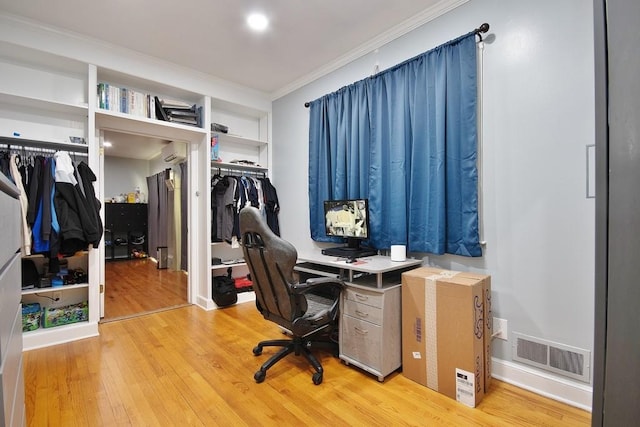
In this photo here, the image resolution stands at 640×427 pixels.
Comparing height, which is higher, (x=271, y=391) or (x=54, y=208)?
(x=54, y=208)

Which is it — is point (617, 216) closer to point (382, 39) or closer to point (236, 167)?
point (382, 39)

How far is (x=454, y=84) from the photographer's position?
212 centimetres

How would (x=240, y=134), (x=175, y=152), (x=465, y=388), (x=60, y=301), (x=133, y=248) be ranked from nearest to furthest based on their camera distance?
(x=465, y=388)
(x=60, y=301)
(x=240, y=134)
(x=175, y=152)
(x=133, y=248)

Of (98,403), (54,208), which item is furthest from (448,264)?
(54,208)

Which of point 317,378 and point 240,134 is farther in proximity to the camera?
point 240,134

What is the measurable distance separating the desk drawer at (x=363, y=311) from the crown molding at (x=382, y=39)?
7.26 ft

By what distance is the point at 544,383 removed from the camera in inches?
69.6

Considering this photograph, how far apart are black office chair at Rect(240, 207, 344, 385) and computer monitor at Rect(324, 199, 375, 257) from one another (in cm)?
53

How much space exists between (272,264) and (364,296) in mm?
668

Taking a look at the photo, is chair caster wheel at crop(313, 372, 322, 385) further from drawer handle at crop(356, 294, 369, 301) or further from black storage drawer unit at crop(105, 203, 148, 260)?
black storage drawer unit at crop(105, 203, 148, 260)

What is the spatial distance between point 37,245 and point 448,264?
3.19 m

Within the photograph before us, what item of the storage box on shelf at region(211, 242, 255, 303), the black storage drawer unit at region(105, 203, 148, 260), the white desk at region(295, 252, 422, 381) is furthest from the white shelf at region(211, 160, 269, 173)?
the black storage drawer unit at region(105, 203, 148, 260)

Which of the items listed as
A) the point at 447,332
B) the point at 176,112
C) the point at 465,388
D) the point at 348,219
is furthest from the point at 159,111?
the point at 465,388

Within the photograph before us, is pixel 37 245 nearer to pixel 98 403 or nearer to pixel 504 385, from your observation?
pixel 98 403
